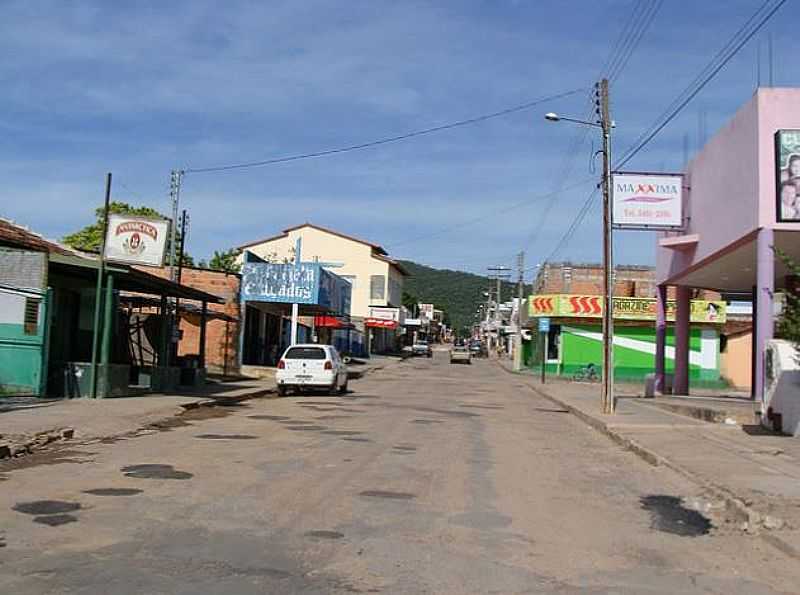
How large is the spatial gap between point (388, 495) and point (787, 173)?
55.9ft

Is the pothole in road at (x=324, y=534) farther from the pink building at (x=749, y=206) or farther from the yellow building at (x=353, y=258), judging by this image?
the yellow building at (x=353, y=258)

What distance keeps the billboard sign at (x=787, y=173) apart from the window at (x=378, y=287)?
70920 mm

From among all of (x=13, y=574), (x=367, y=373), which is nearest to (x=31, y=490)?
(x=13, y=574)

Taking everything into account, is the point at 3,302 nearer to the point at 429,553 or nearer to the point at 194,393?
the point at 194,393

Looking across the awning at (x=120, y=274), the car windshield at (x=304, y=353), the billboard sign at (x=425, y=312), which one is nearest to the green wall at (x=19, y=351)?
the awning at (x=120, y=274)

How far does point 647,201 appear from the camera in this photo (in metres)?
Answer: 30.4

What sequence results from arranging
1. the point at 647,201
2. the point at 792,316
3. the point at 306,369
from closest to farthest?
the point at 792,316 < the point at 306,369 < the point at 647,201

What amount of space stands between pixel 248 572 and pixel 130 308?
87.3ft

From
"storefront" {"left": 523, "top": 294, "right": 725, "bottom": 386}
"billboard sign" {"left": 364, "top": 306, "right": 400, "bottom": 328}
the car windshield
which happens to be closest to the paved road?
the car windshield

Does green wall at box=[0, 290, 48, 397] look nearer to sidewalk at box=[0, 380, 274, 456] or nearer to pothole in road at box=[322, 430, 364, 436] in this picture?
sidewalk at box=[0, 380, 274, 456]

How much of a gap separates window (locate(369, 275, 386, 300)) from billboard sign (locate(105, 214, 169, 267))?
6972cm

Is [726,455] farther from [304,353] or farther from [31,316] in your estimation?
[304,353]

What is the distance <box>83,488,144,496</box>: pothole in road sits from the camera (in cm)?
980

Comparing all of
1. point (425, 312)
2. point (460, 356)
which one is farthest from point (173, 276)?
point (425, 312)
